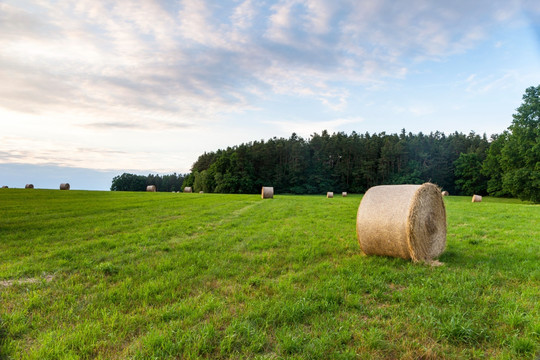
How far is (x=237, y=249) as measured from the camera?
27.5ft

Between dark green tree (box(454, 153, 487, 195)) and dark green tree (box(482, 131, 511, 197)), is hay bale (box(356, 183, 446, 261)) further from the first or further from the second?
dark green tree (box(454, 153, 487, 195))

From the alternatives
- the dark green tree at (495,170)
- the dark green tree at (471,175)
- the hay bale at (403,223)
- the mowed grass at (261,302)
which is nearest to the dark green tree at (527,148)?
the dark green tree at (495,170)

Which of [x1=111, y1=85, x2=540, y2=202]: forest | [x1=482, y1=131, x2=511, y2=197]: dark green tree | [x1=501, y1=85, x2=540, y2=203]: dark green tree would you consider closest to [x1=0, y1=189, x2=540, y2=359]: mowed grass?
[x1=501, y1=85, x2=540, y2=203]: dark green tree

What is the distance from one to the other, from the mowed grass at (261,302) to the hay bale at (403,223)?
414mm

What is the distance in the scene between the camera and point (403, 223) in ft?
24.0

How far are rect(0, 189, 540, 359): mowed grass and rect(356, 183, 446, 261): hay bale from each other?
41cm

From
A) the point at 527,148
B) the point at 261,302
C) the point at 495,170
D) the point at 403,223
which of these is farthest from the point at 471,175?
the point at 261,302

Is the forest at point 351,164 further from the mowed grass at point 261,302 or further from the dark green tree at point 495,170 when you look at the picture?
the mowed grass at point 261,302

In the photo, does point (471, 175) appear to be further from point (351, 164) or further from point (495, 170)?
point (351, 164)

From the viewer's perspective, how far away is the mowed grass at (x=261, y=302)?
3.65 meters

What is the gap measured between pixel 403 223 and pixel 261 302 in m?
4.48

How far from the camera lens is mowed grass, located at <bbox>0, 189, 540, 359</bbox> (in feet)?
12.0

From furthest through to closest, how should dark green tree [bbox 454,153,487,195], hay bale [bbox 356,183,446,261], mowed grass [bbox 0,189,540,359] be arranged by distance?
dark green tree [bbox 454,153,487,195], hay bale [bbox 356,183,446,261], mowed grass [bbox 0,189,540,359]

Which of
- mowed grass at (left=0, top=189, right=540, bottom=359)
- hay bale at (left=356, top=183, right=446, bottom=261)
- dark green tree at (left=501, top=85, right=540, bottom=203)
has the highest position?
dark green tree at (left=501, top=85, right=540, bottom=203)
